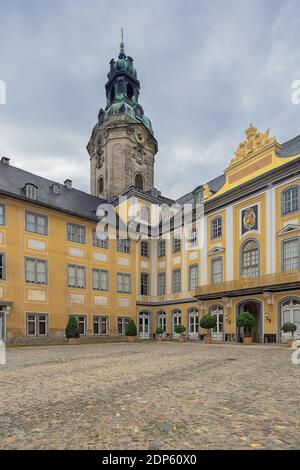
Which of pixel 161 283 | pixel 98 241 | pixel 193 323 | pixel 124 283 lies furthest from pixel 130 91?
pixel 193 323

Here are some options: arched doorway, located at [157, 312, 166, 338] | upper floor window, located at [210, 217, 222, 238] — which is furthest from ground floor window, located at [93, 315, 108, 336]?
upper floor window, located at [210, 217, 222, 238]

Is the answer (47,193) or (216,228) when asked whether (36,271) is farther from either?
(216,228)

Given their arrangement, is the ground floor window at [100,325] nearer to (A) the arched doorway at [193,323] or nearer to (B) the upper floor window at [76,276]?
(B) the upper floor window at [76,276]

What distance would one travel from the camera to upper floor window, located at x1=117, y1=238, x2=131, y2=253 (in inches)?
1353

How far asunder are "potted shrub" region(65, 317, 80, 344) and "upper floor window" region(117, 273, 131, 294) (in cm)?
652

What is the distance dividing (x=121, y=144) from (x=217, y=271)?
67.4 ft

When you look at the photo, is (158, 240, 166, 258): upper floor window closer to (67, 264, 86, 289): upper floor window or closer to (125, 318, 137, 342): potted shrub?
(125, 318, 137, 342): potted shrub

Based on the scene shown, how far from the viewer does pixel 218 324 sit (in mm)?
29594

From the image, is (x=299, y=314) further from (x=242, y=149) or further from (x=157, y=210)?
(x=157, y=210)

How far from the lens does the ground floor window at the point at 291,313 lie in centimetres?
2386

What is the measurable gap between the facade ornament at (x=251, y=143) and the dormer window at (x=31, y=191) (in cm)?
1652

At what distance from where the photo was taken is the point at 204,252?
3219 cm

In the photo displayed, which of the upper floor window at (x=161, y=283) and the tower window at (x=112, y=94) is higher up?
the tower window at (x=112, y=94)

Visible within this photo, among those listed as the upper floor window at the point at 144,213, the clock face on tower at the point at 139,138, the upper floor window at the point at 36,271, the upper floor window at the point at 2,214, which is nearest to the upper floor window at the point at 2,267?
the upper floor window at the point at 36,271
